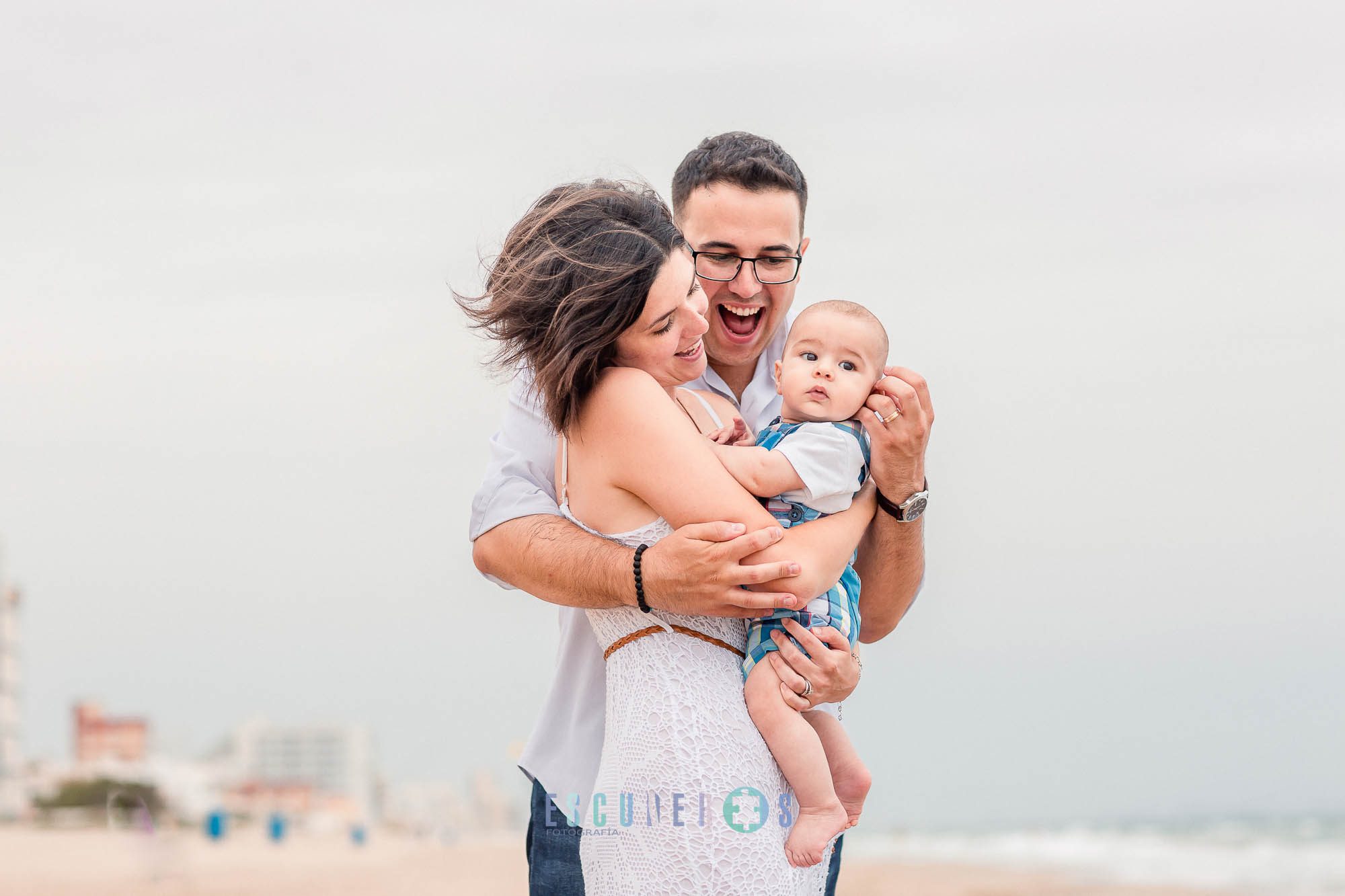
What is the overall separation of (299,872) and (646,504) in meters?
31.0

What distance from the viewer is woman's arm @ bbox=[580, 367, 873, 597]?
271 cm

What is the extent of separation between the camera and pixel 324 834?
43812 mm

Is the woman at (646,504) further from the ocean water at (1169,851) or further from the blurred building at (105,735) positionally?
the blurred building at (105,735)

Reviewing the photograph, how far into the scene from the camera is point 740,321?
3.85m

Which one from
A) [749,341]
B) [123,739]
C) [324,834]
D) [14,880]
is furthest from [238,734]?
[749,341]

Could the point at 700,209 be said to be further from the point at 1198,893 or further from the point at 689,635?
the point at 1198,893

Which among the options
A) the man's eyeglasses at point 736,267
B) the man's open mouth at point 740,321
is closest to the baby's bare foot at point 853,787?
the man's open mouth at point 740,321

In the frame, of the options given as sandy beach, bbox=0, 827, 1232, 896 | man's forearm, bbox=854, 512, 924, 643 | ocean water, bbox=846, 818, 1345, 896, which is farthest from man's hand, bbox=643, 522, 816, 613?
ocean water, bbox=846, 818, 1345, 896

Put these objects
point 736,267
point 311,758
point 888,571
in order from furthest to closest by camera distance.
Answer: point 311,758 < point 736,267 < point 888,571

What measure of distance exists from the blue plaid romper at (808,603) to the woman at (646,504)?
2.5 inches

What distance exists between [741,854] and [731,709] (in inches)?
12.3

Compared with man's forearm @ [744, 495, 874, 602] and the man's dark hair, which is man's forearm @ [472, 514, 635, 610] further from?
the man's dark hair

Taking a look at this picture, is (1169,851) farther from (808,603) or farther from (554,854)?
(808,603)

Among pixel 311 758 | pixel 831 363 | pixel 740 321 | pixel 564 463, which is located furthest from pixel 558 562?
pixel 311 758
